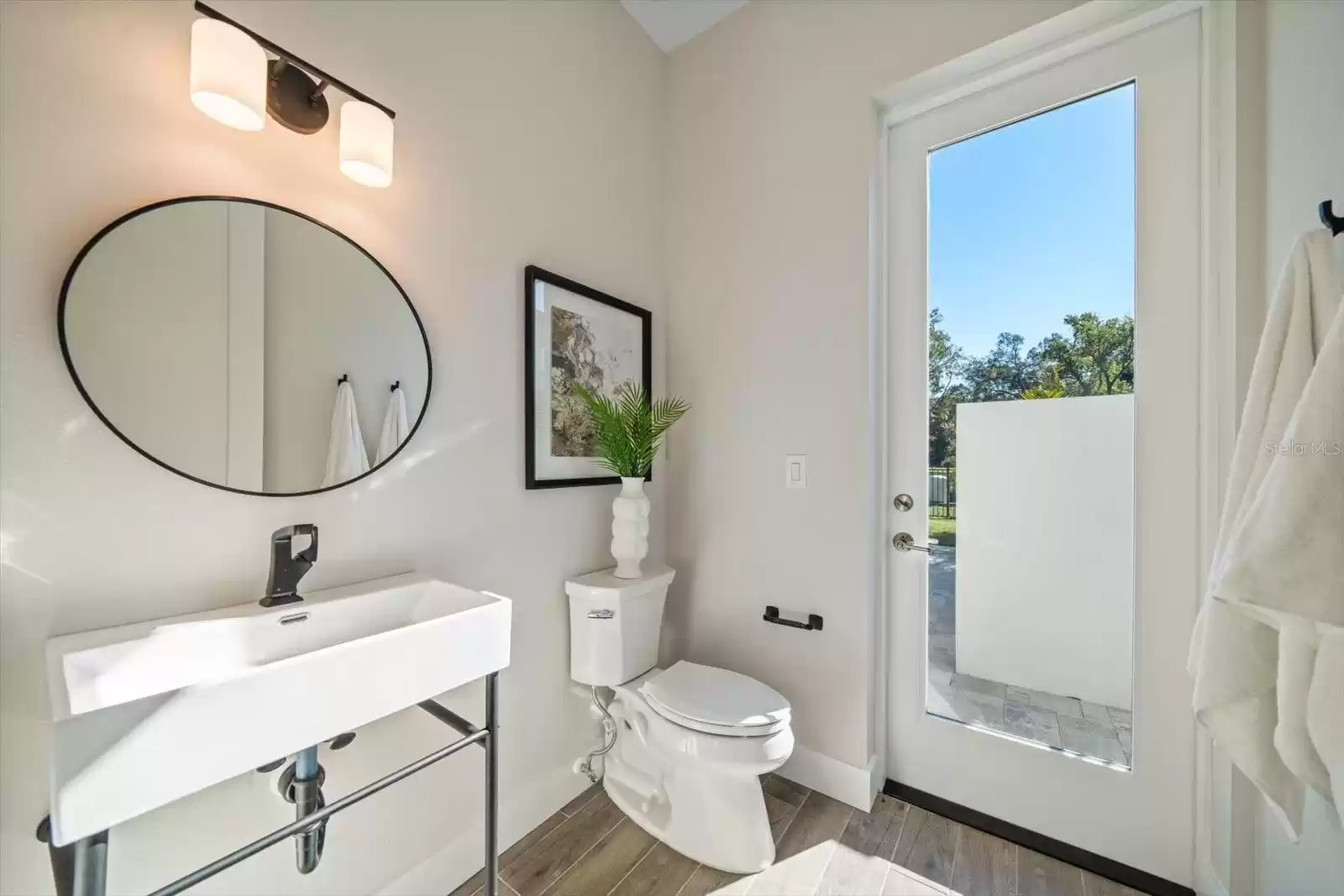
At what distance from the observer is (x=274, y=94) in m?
0.98

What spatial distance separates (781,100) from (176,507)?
6.80 ft

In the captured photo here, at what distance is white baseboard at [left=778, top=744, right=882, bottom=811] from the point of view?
5.08 ft

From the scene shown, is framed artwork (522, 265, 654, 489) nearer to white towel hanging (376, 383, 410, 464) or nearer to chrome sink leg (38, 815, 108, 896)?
white towel hanging (376, 383, 410, 464)

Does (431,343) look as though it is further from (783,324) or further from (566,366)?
(783,324)

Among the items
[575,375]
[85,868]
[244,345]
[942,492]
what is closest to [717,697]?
[942,492]

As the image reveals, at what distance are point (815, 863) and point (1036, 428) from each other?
54.7 inches

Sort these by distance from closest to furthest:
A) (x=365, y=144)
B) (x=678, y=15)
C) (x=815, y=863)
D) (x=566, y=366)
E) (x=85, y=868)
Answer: (x=85, y=868) < (x=365, y=144) < (x=815, y=863) < (x=566, y=366) < (x=678, y=15)

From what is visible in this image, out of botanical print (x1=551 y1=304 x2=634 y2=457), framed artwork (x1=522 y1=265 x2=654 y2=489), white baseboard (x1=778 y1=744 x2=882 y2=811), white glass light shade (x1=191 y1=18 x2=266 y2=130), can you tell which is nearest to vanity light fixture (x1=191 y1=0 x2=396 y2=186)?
white glass light shade (x1=191 y1=18 x2=266 y2=130)

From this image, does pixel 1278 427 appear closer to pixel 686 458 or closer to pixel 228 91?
pixel 686 458

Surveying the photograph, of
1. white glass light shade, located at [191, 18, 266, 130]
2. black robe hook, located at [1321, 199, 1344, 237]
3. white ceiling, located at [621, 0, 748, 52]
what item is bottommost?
black robe hook, located at [1321, 199, 1344, 237]

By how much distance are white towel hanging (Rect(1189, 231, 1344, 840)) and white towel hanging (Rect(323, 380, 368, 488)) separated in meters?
1.57

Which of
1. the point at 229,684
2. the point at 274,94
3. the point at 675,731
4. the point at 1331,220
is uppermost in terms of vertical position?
the point at 274,94

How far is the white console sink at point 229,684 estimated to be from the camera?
24.1 inches

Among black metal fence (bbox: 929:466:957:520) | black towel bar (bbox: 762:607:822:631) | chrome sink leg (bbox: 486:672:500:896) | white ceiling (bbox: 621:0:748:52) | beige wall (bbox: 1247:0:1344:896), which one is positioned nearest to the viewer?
beige wall (bbox: 1247:0:1344:896)
